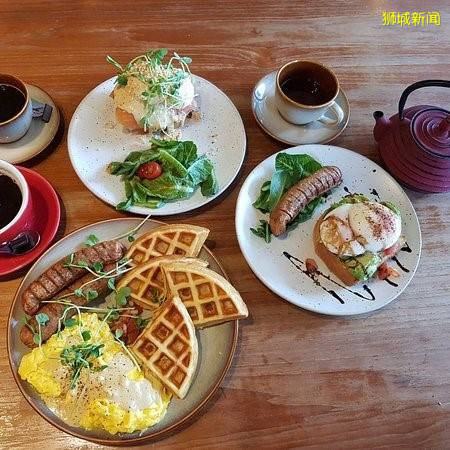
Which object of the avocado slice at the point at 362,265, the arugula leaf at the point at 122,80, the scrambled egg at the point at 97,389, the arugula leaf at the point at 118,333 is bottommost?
the scrambled egg at the point at 97,389

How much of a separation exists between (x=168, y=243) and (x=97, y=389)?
52 cm

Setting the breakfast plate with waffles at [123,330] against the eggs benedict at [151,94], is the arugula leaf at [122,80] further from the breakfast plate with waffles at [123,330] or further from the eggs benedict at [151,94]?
the breakfast plate with waffles at [123,330]

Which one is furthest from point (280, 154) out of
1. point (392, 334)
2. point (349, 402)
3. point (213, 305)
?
point (349, 402)

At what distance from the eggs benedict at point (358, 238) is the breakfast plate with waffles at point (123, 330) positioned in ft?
1.29

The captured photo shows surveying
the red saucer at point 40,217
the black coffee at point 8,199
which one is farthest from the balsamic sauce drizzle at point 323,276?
the black coffee at point 8,199

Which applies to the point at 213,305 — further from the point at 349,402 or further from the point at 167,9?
the point at 167,9

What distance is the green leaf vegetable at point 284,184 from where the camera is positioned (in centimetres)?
188

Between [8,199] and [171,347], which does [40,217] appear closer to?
[8,199]

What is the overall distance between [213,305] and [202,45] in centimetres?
130

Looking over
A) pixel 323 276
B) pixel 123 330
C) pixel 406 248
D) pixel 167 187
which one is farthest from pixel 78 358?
pixel 406 248

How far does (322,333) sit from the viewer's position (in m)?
1.78

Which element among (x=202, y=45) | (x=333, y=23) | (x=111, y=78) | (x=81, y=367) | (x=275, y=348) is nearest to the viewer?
(x=81, y=367)

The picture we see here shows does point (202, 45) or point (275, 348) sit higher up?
point (202, 45)

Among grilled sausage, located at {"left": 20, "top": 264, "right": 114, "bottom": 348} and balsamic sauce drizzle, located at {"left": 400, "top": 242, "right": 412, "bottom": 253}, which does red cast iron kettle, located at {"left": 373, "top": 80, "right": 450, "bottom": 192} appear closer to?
balsamic sauce drizzle, located at {"left": 400, "top": 242, "right": 412, "bottom": 253}
